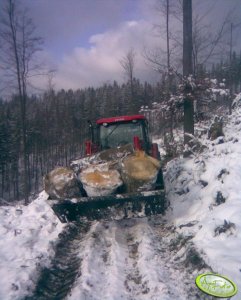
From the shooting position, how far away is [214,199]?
6.90 meters

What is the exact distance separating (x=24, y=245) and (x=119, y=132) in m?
4.74

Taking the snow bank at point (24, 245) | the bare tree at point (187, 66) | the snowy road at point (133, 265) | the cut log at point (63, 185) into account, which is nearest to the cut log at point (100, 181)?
the cut log at point (63, 185)

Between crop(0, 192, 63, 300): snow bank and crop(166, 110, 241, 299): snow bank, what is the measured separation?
106 inches

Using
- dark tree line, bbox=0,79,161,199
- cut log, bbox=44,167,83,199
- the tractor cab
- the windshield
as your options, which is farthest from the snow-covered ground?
dark tree line, bbox=0,79,161,199

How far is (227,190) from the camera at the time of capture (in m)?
6.71

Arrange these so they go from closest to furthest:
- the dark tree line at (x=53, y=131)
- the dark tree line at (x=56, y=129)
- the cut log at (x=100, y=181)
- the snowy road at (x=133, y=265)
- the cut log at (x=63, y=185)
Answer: the snowy road at (x=133, y=265) < the cut log at (x=100, y=181) < the cut log at (x=63, y=185) < the dark tree line at (x=53, y=131) < the dark tree line at (x=56, y=129)

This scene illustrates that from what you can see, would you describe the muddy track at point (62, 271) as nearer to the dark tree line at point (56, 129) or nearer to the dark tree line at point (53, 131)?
the dark tree line at point (53, 131)

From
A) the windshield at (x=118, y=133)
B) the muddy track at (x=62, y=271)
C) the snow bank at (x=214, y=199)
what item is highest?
the windshield at (x=118, y=133)

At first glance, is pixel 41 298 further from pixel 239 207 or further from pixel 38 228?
pixel 239 207

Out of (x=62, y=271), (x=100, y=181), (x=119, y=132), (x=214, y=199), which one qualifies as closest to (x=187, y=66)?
(x=119, y=132)

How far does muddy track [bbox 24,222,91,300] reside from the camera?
4.49 metres

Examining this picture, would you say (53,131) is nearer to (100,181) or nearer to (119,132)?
(119,132)

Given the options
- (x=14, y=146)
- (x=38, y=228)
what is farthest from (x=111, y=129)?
(x=14, y=146)

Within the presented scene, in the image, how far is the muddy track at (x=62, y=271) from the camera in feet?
14.7
